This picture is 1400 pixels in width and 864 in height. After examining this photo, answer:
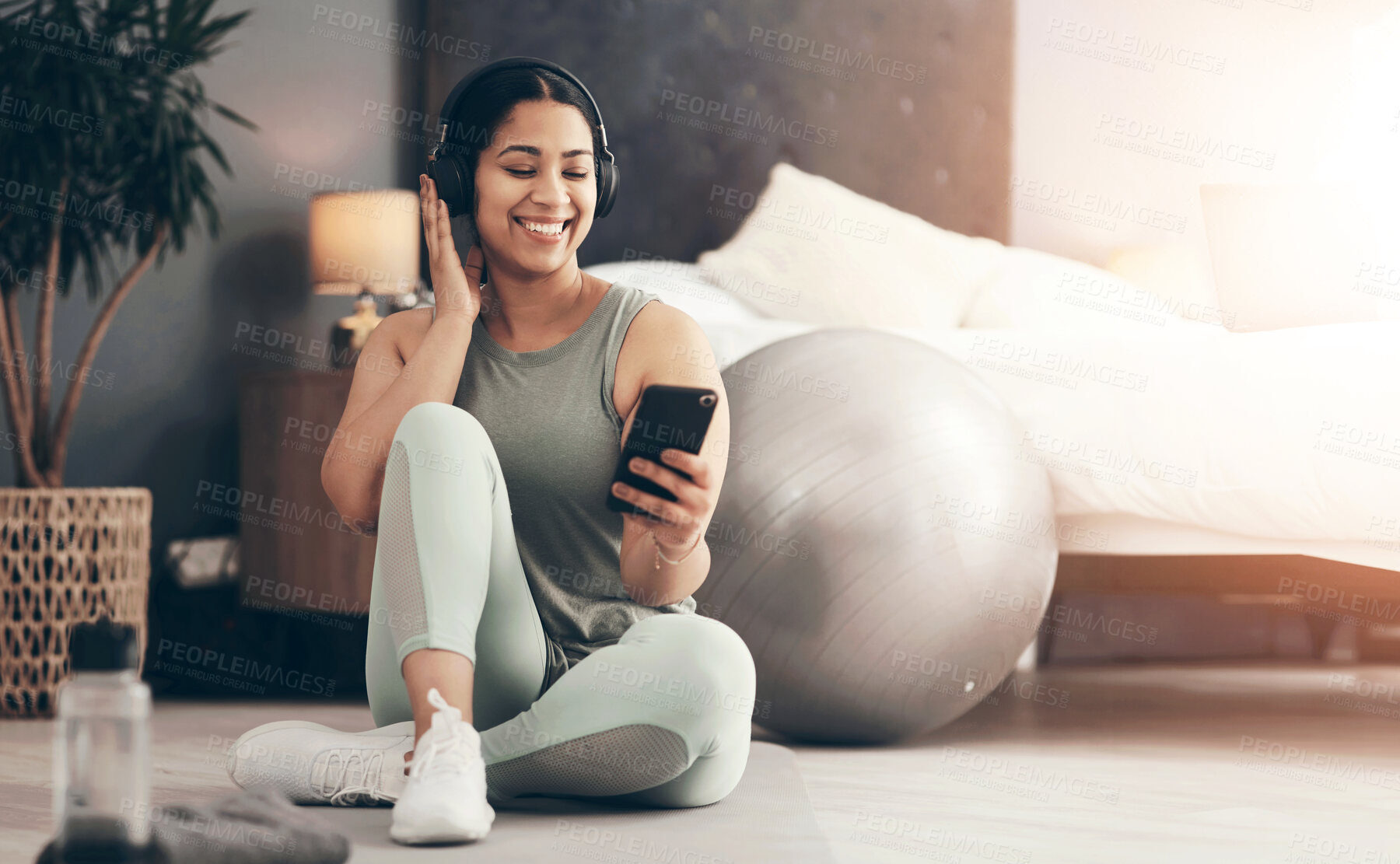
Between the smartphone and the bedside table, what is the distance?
136cm

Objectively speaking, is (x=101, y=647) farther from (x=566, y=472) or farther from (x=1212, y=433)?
(x=1212, y=433)

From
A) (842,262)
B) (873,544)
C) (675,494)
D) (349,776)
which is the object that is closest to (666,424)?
(675,494)

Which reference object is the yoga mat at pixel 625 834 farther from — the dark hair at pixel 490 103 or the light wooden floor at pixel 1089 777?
the dark hair at pixel 490 103

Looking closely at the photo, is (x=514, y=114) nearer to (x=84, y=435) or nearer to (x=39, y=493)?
(x=39, y=493)

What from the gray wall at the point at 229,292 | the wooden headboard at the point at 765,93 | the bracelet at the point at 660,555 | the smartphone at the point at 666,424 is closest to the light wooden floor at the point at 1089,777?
the bracelet at the point at 660,555

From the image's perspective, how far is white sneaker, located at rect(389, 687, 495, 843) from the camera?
975mm

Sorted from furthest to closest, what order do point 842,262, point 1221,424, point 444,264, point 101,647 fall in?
point 842,262
point 1221,424
point 444,264
point 101,647

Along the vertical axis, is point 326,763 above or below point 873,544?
below

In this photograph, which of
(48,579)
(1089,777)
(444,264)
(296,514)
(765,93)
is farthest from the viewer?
(765,93)

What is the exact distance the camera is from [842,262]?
2.59 meters

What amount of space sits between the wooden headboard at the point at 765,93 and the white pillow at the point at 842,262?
0.27m

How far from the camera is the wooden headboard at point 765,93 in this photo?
3.07 m

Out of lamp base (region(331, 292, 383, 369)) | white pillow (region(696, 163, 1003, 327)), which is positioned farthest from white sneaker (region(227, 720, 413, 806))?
white pillow (region(696, 163, 1003, 327))

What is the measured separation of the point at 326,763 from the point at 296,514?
1223 millimetres
